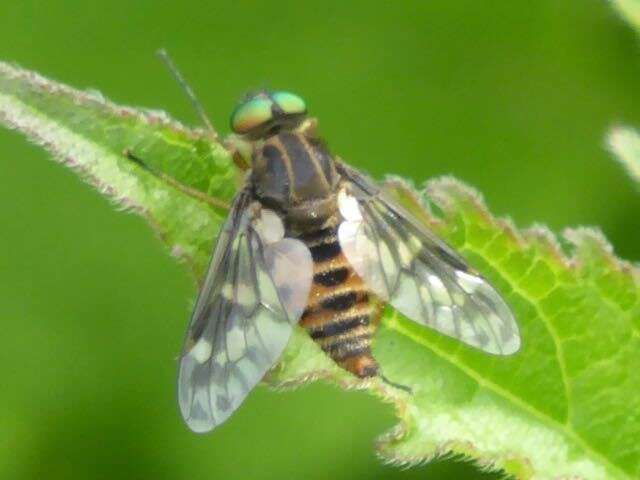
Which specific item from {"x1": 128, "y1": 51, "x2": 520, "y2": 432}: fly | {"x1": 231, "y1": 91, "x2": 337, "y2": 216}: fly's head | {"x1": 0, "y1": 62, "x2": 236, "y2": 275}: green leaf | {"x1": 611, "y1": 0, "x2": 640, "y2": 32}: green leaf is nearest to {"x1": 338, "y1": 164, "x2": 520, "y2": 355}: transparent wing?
{"x1": 128, "y1": 51, "x2": 520, "y2": 432}: fly

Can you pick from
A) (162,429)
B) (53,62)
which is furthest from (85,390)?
(53,62)

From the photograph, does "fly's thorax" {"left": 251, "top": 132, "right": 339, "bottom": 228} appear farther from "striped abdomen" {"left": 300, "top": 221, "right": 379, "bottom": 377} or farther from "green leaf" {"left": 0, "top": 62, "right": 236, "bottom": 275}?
"green leaf" {"left": 0, "top": 62, "right": 236, "bottom": 275}

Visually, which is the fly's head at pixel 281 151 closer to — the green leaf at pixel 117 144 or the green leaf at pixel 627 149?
the green leaf at pixel 117 144

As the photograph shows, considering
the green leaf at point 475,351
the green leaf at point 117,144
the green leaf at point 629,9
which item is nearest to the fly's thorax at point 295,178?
the green leaf at point 475,351

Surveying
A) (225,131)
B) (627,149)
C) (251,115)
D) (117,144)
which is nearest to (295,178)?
(251,115)

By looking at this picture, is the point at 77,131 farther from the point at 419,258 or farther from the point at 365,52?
the point at 365,52

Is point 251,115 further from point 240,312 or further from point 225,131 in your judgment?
point 225,131

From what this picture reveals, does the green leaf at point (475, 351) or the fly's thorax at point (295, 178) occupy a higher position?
the fly's thorax at point (295, 178)
